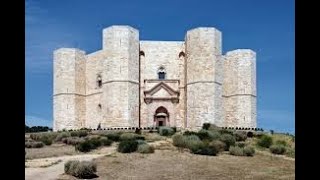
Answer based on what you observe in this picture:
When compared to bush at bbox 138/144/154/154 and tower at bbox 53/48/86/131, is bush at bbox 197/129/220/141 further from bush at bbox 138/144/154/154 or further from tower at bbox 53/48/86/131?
tower at bbox 53/48/86/131

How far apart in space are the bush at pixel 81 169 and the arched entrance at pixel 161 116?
83.8 feet

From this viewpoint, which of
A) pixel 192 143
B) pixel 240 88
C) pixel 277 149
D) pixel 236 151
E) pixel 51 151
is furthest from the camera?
pixel 240 88

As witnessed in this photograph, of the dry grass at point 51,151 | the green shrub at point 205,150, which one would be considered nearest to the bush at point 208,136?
the green shrub at point 205,150

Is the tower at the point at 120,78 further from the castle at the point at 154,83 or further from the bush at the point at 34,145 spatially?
the bush at the point at 34,145

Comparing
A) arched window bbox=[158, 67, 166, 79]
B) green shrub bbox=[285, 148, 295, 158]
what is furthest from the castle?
green shrub bbox=[285, 148, 295, 158]

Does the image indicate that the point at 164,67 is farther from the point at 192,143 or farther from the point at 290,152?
the point at 192,143

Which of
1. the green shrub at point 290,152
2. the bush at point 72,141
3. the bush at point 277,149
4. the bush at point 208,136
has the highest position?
the bush at point 208,136

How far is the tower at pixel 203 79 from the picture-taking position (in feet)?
133

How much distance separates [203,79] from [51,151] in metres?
18.8

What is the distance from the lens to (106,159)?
2042 centimetres

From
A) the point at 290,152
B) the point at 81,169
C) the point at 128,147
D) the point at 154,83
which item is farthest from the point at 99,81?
the point at 81,169

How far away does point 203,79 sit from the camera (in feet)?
134

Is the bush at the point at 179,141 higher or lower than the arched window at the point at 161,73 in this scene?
lower
